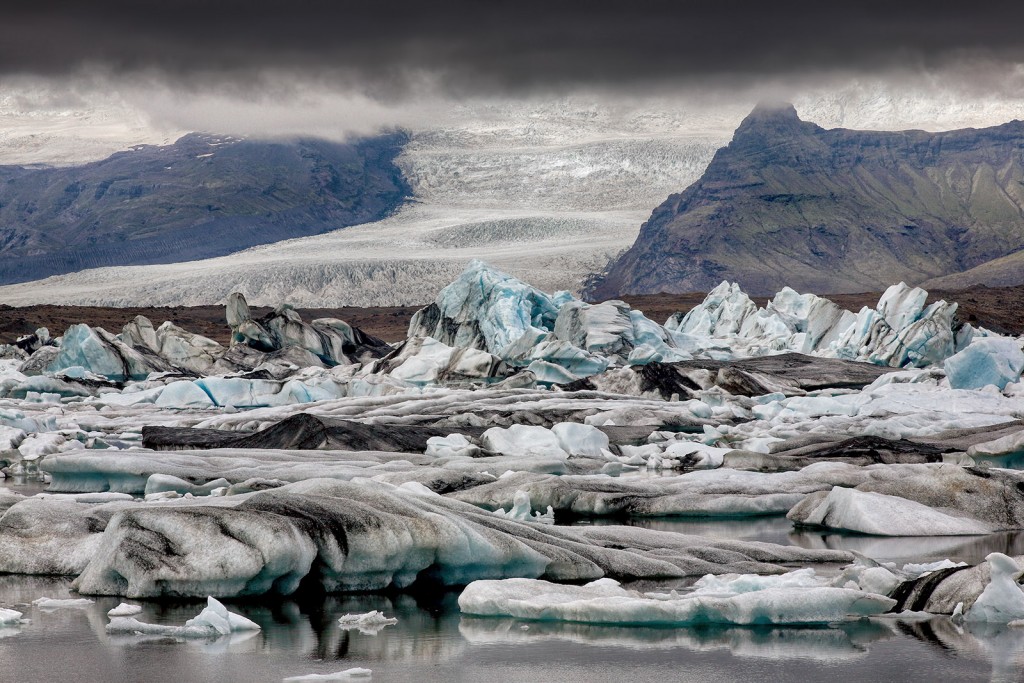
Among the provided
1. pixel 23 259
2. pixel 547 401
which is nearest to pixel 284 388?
pixel 547 401

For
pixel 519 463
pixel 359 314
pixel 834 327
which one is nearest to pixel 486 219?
pixel 359 314

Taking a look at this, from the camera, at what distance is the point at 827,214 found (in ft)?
550

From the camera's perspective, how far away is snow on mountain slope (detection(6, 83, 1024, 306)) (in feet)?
342

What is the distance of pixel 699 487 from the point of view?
16.0 metres

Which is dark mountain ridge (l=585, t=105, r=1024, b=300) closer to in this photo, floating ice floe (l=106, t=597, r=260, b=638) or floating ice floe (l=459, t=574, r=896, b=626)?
floating ice floe (l=459, t=574, r=896, b=626)

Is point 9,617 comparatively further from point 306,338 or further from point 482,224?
point 482,224

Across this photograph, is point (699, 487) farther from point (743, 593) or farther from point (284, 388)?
point (284, 388)

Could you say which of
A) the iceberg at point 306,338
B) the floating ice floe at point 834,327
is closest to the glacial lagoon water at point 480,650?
the floating ice floe at point 834,327

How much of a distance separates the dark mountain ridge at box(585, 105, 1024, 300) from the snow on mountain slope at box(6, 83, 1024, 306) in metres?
4.79

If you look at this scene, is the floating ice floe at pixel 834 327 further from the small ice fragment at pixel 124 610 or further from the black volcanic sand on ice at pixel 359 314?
the small ice fragment at pixel 124 610

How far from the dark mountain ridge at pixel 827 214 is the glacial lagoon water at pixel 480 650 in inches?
4426

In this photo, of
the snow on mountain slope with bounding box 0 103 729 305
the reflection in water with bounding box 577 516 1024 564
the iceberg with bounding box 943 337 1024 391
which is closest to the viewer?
the reflection in water with bounding box 577 516 1024 564

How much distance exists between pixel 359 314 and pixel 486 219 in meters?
27.6

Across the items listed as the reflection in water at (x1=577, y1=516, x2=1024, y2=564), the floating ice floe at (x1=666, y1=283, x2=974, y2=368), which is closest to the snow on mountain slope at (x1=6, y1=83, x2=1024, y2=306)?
the floating ice floe at (x1=666, y1=283, x2=974, y2=368)
